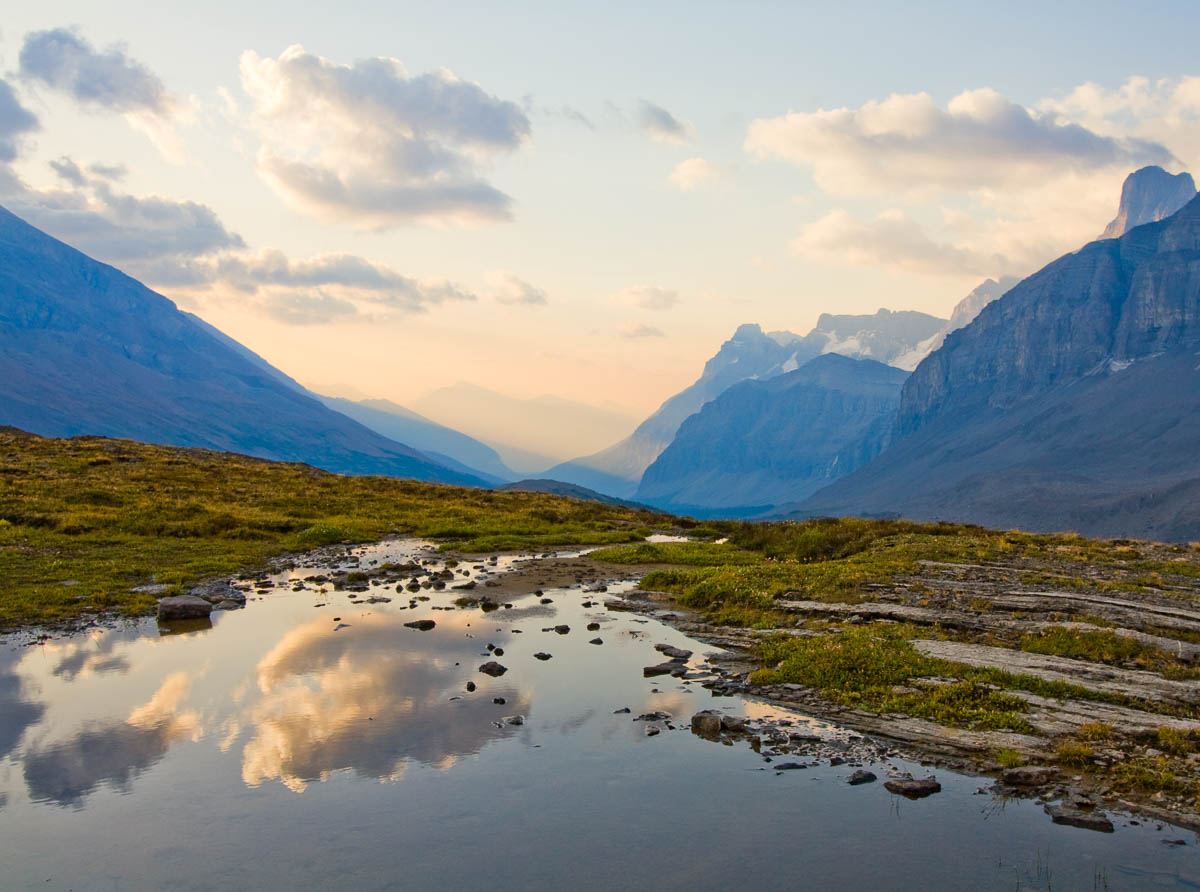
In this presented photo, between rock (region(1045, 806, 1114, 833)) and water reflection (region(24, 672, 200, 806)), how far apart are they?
16.4m

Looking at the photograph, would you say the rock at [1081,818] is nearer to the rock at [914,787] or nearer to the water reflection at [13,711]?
the rock at [914,787]

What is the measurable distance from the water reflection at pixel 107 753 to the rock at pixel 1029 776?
1622 centimetres

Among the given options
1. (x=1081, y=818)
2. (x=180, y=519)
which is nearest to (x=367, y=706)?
(x=1081, y=818)

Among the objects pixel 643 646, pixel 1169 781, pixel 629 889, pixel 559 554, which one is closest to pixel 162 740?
pixel 629 889

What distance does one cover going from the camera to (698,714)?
18.5m

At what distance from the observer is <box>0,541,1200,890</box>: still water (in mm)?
12141

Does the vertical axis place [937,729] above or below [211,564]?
above

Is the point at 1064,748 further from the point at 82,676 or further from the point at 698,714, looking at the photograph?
the point at 82,676

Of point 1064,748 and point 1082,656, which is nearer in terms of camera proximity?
point 1064,748

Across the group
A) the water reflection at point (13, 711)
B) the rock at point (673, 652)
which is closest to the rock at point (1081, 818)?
the rock at point (673, 652)

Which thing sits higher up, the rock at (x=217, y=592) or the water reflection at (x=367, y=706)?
the water reflection at (x=367, y=706)

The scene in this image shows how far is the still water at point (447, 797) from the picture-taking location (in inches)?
478

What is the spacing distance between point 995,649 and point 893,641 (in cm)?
272

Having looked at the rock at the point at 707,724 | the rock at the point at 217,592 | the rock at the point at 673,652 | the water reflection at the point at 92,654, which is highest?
the rock at the point at 673,652
